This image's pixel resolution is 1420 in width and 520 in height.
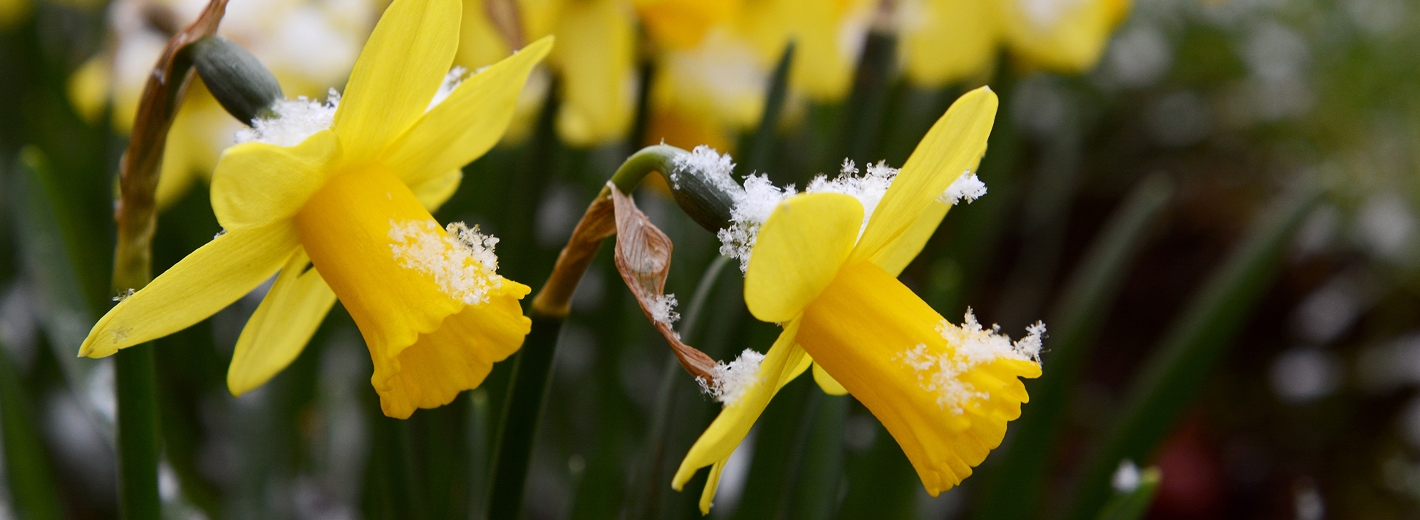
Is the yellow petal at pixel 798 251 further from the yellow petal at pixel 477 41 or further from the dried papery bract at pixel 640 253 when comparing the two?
the yellow petal at pixel 477 41

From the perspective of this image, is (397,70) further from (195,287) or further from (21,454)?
(21,454)

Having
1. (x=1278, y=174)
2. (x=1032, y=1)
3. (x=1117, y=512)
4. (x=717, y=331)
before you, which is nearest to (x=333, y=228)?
(x=717, y=331)

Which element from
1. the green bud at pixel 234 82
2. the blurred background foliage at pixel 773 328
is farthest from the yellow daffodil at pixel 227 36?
the green bud at pixel 234 82

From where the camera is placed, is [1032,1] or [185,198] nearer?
[1032,1]

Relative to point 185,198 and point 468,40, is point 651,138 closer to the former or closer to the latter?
point 468,40

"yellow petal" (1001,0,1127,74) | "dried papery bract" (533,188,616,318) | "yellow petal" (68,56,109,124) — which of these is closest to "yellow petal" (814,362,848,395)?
"dried papery bract" (533,188,616,318)

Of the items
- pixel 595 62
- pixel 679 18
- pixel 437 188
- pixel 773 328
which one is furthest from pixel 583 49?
pixel 437 188
